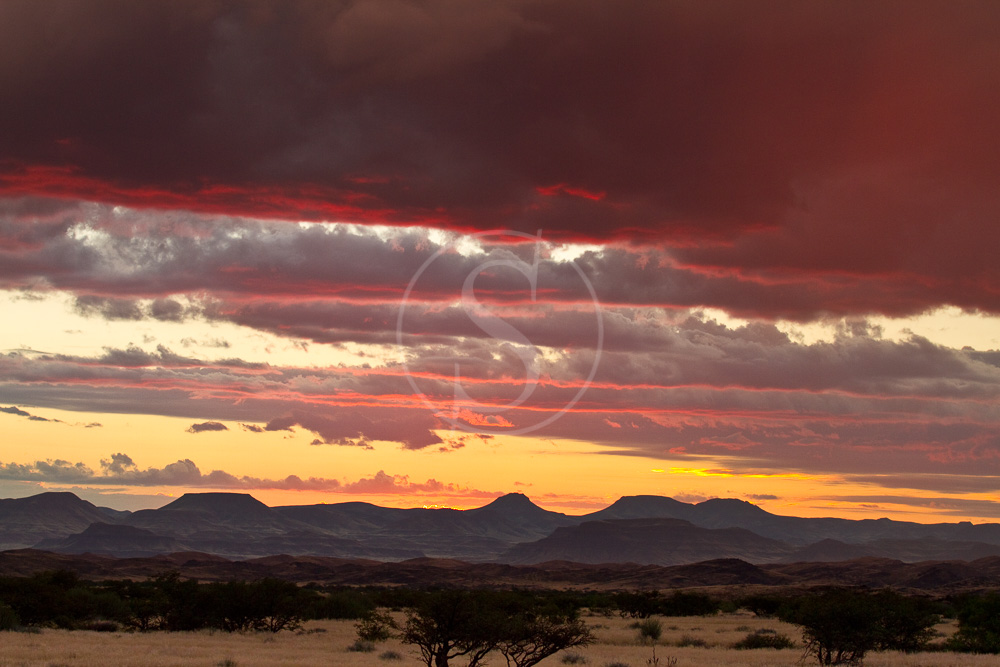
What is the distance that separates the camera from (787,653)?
5112 cm

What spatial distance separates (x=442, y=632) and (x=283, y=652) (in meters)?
14.8

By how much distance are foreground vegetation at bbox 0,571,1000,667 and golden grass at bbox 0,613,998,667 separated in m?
0.12

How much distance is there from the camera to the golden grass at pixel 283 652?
39.2 m

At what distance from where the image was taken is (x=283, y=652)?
4775 cm

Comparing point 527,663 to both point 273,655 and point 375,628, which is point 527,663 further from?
point 375,628

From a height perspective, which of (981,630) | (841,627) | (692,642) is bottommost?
(692,642)

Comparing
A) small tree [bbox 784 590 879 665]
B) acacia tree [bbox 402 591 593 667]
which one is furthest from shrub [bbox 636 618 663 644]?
acacia tree [bbox 402 591 593 667]

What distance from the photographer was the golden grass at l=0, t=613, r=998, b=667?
129ft

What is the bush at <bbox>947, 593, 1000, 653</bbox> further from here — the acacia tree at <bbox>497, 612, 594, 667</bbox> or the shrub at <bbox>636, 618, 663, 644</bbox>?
the acacia tree at <bbox>497, 612, 594, 667</bbox>

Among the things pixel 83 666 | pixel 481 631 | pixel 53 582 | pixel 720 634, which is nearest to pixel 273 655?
pixel 83 666

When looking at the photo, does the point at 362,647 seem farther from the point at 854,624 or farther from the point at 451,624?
the point at 854,624

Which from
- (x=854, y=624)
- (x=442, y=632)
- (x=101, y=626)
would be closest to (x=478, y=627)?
(x=442, y=632)

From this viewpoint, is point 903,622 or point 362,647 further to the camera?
point 362,647

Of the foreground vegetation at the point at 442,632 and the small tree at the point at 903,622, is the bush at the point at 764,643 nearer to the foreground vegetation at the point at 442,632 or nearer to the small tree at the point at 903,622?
the foreground vegetation at the point at 442,632
